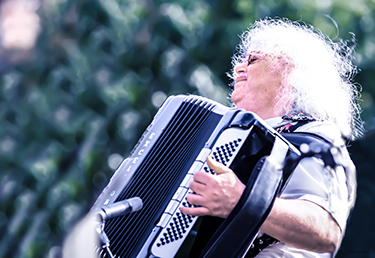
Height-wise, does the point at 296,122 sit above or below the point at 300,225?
above

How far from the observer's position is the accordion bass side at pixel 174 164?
95 cm

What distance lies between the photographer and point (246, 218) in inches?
35.2

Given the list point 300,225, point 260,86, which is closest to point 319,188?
point 300,225

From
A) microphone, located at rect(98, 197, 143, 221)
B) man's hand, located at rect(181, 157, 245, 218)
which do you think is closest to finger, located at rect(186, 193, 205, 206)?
man's hand, located at rect(181, 157, 245, 218)

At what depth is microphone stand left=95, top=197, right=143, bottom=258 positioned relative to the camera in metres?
0.87

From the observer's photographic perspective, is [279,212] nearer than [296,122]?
Yes

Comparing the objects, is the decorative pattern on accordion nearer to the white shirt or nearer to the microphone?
the microphone

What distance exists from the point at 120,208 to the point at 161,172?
0.19 meters

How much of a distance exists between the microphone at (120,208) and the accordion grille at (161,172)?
0.15ft

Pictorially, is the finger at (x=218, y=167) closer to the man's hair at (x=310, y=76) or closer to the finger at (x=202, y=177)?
the finger at (x=202, y=177)

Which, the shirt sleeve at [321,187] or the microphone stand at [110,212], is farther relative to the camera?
the shirt sleeve at [321,187]

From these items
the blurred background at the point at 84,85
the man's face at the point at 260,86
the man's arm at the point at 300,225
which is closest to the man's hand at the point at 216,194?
the man's arm at the point at 300,225

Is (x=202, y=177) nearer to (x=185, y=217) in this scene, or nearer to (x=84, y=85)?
(x=185, y=217)

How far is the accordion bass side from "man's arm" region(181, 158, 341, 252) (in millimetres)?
36
